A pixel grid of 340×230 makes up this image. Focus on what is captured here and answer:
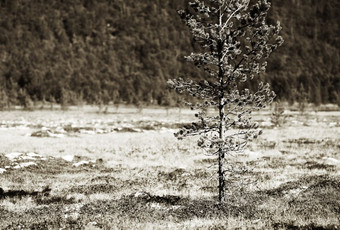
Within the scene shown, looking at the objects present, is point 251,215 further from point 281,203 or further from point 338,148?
point 338,148

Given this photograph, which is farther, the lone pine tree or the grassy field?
the lone pine tree

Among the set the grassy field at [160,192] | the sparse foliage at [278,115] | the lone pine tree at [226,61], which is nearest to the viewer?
the grassy field at [160,192]

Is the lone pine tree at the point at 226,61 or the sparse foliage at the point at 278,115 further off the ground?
the lone pine tree at the point at 226,61

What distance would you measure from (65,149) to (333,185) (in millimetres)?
22922

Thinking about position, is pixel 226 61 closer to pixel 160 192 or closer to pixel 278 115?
pixel 160 192

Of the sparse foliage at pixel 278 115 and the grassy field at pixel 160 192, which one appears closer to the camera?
the grassy field at pixel 160 192

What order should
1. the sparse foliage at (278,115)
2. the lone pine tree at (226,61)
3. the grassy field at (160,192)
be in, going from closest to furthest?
1. the grassy field at (160,192)
2. the lone pine tree at (226,61)
3. the sparse foliage at (278,115)

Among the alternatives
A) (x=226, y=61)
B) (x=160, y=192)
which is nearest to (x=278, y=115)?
(x=160, y=192)

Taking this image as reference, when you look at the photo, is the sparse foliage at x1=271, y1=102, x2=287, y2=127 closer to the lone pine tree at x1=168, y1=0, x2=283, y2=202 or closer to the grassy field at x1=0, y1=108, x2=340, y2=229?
the grassy field at x1=0, y1=108, x2=340, y2=229

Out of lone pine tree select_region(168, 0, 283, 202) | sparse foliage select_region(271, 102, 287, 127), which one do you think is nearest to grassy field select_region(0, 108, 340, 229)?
lone pine tree select_region(168, 0, 283, 202)

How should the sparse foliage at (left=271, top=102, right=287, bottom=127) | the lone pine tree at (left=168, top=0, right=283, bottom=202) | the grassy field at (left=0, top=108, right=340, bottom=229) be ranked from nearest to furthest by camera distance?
1. the grassy field at (left=0, top=108, right=340, bottom=229)
2. the lone pine tree at (left=168, top=0, right=283, bottom=202)
3. the sparse foliage at (left=271, top=102, right=287, bottom=127)

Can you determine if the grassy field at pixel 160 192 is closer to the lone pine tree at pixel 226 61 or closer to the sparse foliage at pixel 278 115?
the lone pine tree at pixel 226 61

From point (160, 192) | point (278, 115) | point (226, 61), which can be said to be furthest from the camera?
point (278, 115)

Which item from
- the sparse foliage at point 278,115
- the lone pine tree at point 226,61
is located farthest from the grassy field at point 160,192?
the sparse foliage at point 278,115
